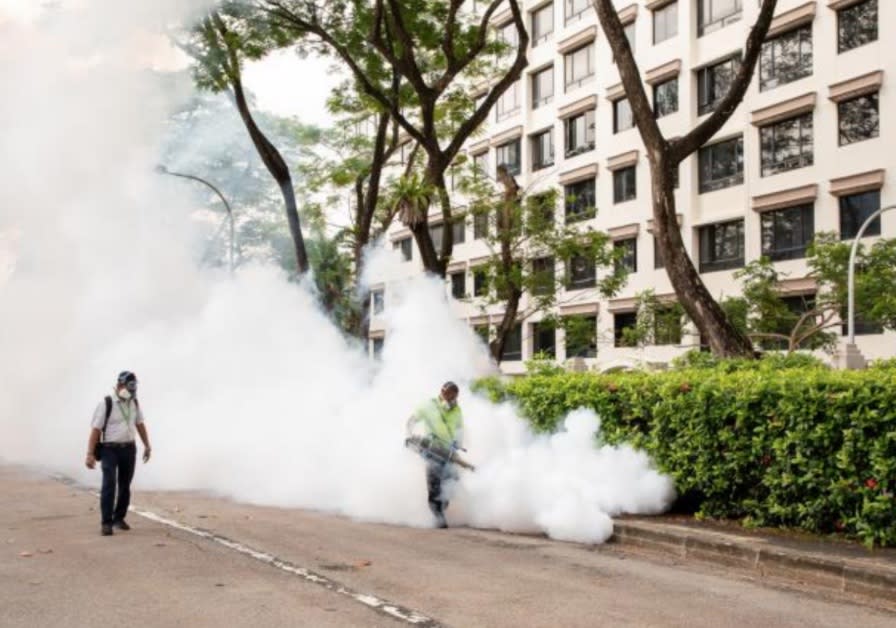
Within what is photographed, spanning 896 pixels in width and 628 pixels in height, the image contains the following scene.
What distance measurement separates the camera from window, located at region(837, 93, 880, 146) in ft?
104

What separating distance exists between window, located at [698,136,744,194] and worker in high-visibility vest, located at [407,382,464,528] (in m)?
26.0

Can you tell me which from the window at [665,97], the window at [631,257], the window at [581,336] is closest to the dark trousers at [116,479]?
the window at [581,336]

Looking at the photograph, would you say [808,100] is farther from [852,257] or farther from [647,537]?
[647,537]

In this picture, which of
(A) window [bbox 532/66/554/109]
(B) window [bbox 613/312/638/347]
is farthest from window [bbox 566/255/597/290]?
(A) window [bbox 532/66/554/109]

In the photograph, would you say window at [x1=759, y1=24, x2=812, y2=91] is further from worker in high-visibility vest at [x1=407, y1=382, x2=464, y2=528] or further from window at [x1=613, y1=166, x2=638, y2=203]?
worker in high-visibility vest at [x1=407, y1=382, x2=464, y2=528]

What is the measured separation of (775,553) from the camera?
9414mm

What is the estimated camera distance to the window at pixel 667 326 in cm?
3216

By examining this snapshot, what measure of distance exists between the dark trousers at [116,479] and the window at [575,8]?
1413 inches

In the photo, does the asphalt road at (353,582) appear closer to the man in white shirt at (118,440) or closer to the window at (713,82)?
the man in white shirt at (118,440)

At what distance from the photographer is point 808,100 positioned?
33.4m

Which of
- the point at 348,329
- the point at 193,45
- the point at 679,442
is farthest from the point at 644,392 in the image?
the point at 193,45

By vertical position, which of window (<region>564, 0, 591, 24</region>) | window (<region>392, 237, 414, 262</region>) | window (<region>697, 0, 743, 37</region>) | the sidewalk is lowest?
the sidewalk

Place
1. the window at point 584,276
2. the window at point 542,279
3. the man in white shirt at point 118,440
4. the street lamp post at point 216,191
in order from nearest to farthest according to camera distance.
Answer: the man in white shirt at point 118,440 < the street lamp post at point 216,191 < the window at point 542,279 < the window at point 584,276

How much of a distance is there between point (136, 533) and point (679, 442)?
18.6 feet
